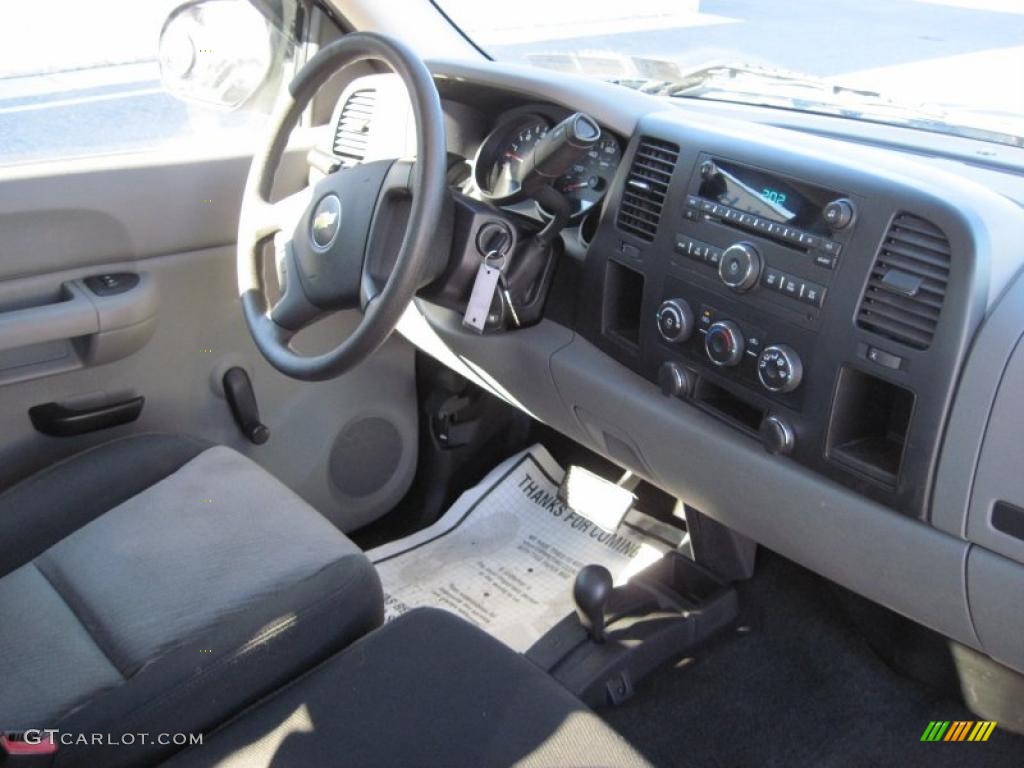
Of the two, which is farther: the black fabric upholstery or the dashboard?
the black fabric upholstery

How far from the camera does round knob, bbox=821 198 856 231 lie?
1245 mm

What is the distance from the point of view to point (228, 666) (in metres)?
1.23

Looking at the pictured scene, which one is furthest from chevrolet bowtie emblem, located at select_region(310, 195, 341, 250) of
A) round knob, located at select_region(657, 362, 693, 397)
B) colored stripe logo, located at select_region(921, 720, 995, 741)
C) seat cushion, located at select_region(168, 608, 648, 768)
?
colored stripe logo, located at select_region(921, 720, 995, 741)

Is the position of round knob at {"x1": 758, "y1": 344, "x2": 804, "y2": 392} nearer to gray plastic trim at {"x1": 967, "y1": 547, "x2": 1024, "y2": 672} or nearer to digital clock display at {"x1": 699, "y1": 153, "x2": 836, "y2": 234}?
digital clock display at {"x1": 699, "y1": 153, "x2": 836, "y2": 234}

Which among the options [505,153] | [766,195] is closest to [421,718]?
[766,195]

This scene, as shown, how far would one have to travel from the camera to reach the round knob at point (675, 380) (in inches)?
59.1

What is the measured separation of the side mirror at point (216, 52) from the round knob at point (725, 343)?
1227 millimetres

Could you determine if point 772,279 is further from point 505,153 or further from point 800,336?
point 505,153

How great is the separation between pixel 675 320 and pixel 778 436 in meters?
0.24

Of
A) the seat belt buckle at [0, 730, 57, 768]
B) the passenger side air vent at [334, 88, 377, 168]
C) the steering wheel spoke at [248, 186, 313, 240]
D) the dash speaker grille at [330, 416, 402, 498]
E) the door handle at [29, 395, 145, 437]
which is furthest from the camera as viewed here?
the dash speaker grille at [330, 416, 402, 498]

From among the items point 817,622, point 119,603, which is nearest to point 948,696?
point 817,622

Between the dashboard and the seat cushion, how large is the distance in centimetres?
45

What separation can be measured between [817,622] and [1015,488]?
90cm

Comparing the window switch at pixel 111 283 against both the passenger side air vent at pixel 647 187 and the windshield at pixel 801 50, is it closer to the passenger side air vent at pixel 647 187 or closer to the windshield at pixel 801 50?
the windshield at pixel 801 50
